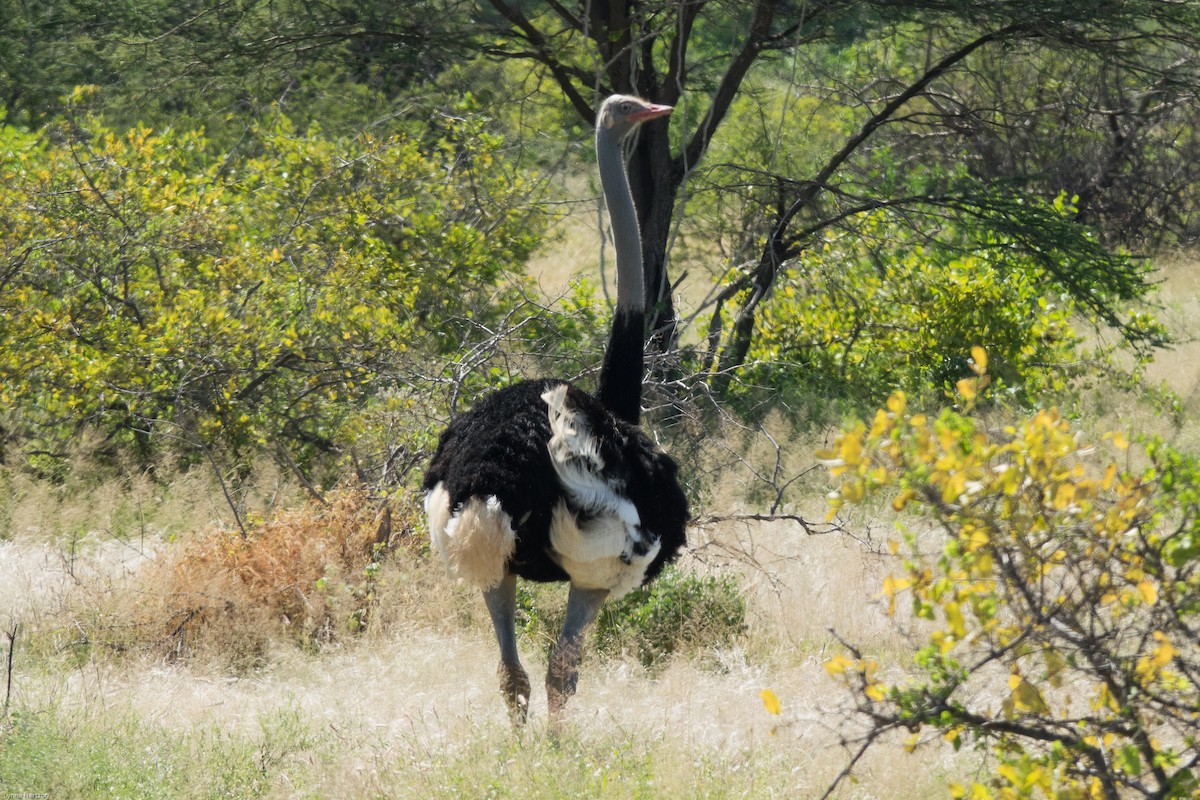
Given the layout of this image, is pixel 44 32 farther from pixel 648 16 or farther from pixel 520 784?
pixel 520 784

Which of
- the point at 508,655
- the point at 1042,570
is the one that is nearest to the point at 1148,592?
the point at 1042,570

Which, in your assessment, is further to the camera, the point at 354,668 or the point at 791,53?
the point at 791,53

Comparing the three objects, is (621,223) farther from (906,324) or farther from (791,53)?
(906,324)

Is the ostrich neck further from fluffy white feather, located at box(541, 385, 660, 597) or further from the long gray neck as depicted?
fluffy white feather, located at box(541, 385, 660, 597)

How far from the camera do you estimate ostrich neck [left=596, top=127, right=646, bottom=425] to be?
4.83 metres

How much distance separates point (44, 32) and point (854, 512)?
6.76m

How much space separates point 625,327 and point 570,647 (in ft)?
3.53

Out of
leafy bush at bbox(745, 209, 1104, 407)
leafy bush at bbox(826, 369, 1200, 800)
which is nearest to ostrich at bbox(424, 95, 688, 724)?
leafy bush at bbox(826, 369, 1200, 800)

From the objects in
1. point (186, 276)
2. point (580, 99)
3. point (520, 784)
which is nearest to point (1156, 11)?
point (580, 99)

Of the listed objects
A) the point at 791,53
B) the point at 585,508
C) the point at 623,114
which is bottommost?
the point at 585,508

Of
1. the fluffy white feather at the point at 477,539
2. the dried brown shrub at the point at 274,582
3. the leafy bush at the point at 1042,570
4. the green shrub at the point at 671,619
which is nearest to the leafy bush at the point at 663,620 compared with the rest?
the green shrub at the point at 671,619

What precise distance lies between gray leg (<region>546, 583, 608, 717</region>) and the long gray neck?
977mm

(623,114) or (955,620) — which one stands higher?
(623,114)

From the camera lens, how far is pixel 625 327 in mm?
4828
